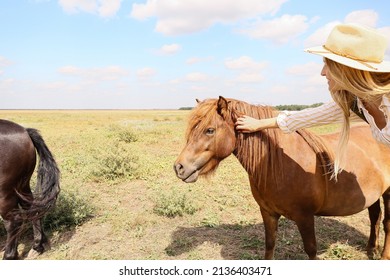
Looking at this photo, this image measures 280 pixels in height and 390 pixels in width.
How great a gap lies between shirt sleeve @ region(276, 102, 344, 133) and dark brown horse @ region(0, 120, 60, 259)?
3.45 metres

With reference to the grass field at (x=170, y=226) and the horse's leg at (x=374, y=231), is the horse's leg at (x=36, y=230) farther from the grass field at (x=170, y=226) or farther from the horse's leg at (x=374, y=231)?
the horse's leg at (x=374, y=231)

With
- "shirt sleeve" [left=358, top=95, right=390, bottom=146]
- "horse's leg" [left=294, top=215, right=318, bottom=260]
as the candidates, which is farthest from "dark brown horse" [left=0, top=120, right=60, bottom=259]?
"shirt sleeve" [left=358, top=95, right=390, bottom=146]

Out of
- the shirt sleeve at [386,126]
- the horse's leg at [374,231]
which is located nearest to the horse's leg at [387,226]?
the horse's leg at [374,231]

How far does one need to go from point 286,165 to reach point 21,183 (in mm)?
3595

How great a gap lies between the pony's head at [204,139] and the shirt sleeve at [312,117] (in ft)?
1.64

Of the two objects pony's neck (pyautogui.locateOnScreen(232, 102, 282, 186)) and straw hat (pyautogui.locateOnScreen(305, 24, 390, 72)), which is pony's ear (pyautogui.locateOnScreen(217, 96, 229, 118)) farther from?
straw hat (pyautogui.locateOnScreen(305, 24, 390, 72))

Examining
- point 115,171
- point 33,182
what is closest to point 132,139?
point 115,171

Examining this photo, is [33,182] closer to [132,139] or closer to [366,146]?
[366,146]

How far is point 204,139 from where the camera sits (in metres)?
2.66

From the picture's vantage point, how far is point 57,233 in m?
4.64

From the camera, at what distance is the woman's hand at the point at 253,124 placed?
2.67m

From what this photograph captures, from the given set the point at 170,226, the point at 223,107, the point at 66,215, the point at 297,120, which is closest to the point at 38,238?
the point at 66,215

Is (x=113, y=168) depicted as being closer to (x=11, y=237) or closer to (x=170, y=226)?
(x=170, y=226)
